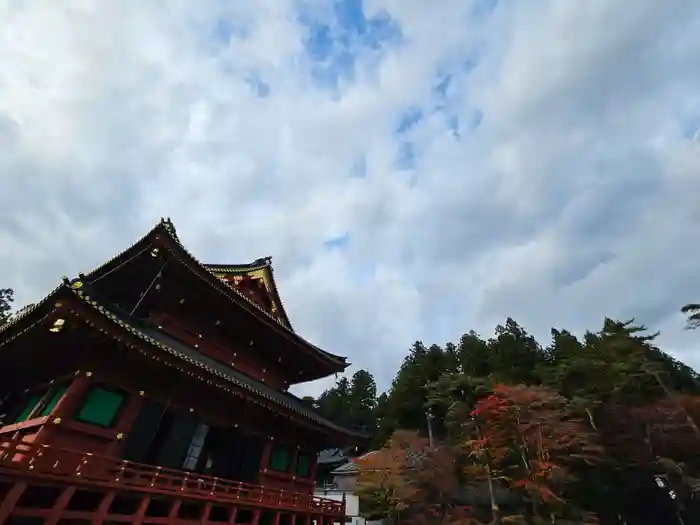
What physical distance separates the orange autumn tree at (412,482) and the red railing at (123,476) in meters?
10.3

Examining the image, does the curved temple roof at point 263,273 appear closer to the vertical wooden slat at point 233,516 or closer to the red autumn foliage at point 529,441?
the vertical wooden slat at point 233,516

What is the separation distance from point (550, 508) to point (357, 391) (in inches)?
1698

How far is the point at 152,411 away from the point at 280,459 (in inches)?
233

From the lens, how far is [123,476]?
30.5ft

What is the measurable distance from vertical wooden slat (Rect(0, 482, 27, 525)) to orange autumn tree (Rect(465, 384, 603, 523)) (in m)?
20.9

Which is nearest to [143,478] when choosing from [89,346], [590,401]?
[89,346]

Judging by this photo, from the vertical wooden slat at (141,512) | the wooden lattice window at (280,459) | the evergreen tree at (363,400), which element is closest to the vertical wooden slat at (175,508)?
the vertical wooden slat at (141,512)

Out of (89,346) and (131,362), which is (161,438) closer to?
(131,362)

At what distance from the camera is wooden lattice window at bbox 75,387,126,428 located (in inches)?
369

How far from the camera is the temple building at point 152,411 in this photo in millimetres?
8438

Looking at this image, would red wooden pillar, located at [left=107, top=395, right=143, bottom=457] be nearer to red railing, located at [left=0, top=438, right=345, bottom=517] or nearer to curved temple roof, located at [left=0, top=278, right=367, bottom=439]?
red railing, located at [left=0, top=438, right=345, bottom=517]

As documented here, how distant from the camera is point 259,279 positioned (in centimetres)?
1914

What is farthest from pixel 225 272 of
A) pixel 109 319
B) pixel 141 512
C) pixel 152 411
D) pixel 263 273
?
pixel 141 512

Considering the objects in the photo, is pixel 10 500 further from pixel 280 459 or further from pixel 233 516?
pixel 280 459
